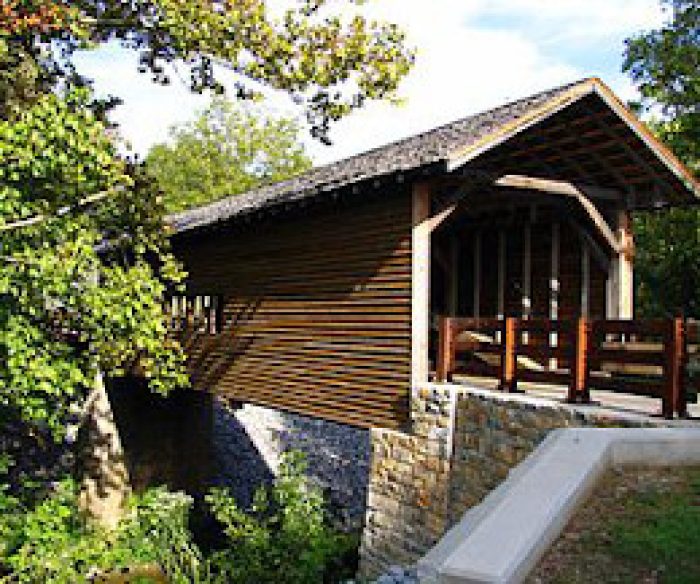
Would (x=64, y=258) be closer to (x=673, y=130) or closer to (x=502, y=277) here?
(x=502, y=277)

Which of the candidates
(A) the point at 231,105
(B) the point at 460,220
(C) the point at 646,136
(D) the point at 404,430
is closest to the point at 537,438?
(D) the point at 404,430

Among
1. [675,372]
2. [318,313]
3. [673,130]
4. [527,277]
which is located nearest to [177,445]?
[318,313]

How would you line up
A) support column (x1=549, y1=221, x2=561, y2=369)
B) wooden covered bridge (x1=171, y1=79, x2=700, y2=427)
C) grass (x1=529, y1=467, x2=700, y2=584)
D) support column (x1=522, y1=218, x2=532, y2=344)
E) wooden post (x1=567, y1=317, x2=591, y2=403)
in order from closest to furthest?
grass (x1=529, y1=467, x2=700, y2=584) < wooden post (x1=567, y1=317, x2=591, y2=403) < wooden covered bridge (x1=171, y1=79, x2=700, y2=427) < support column (x1=549, y1=221, x2=561, y2=369) < support column (x1=522, y1=218, x2=532, y2=344)

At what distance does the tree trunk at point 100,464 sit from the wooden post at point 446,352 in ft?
27.1

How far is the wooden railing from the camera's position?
18.0 ft

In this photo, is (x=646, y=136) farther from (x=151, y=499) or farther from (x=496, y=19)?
(x=151, y=499)

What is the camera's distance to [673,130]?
47.6 ft

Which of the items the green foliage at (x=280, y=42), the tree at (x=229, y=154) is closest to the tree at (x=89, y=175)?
the green foliage at (x=280, y=42)

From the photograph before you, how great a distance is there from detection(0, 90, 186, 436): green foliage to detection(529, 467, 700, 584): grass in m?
6.34

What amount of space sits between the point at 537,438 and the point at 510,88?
22.5m

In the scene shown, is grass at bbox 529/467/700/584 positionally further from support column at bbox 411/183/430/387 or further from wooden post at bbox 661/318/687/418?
support column at bbox 411/183/430/387

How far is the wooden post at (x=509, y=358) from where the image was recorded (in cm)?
693

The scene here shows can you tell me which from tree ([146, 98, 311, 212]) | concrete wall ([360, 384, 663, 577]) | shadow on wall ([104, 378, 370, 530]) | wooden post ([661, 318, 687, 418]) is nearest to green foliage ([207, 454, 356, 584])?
concrete wall ([360, 384, 663, 577])

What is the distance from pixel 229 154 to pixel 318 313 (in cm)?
3459
